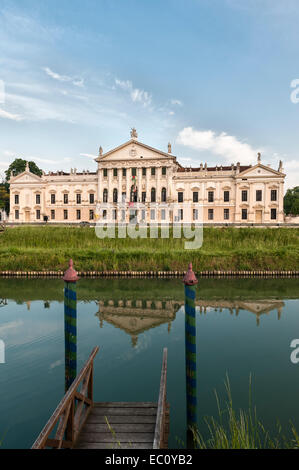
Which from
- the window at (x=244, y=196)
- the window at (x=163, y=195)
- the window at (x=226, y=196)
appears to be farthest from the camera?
the window at (x=163, y=195)

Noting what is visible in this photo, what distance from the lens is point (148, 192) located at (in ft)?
167

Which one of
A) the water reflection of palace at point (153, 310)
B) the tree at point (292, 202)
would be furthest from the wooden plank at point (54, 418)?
the tree at point (292, 202)

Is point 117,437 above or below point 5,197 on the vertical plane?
below

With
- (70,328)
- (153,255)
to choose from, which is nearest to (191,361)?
(70,328)

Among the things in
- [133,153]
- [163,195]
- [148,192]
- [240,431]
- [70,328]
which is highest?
[133,153]

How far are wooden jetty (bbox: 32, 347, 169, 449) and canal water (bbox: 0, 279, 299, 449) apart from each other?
2.50 ft

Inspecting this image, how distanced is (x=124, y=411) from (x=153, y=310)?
309 inches

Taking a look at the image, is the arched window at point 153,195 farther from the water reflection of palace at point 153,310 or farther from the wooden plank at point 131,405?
the wooden plank at point 131,405

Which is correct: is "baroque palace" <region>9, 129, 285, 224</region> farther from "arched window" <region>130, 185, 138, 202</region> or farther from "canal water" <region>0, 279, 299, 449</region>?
"canal water" <region>0, 279, 299, 449</region>

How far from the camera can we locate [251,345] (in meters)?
9.32

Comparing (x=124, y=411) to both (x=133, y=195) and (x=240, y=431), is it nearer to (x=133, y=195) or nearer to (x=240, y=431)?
(x=240, y=431)

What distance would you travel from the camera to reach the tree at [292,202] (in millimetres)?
A: 53963

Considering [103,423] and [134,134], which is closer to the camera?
[103,423]

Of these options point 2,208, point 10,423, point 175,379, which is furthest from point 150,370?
point 2,208
